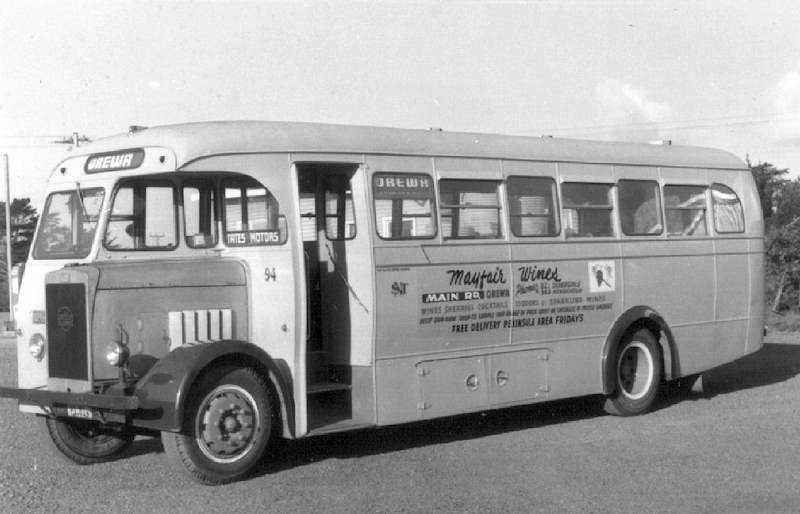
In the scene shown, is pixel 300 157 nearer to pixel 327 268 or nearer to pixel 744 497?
pixel 327 268

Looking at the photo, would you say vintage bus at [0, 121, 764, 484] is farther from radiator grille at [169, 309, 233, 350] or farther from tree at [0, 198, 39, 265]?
tree at [0, 198, 39, 265]

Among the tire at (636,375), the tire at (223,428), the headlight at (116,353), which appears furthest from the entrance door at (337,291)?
the tire at (636,375)

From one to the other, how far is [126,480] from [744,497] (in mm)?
4464

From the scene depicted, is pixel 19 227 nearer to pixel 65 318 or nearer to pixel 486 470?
pixel 65 318

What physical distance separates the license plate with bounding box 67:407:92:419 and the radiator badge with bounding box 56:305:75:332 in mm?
602

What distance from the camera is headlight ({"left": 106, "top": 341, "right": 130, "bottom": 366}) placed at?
8242mm

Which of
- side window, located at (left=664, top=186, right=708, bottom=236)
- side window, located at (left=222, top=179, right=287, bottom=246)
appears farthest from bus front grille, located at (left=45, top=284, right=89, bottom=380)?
side window, located at (left=664, top=186, right=708, bottom=236)

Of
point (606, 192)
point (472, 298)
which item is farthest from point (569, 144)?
point (472, 298)

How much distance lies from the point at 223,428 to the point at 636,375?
5283 mm

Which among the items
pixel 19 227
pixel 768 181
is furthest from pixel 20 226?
pixel 768 181

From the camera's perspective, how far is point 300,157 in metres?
9.05

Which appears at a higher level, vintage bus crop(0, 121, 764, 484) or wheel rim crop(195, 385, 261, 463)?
vintage bus crop(0, 121, 764, 484)

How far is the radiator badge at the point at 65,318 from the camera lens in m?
8.41

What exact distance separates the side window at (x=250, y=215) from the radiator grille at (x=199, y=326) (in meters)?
0.66
